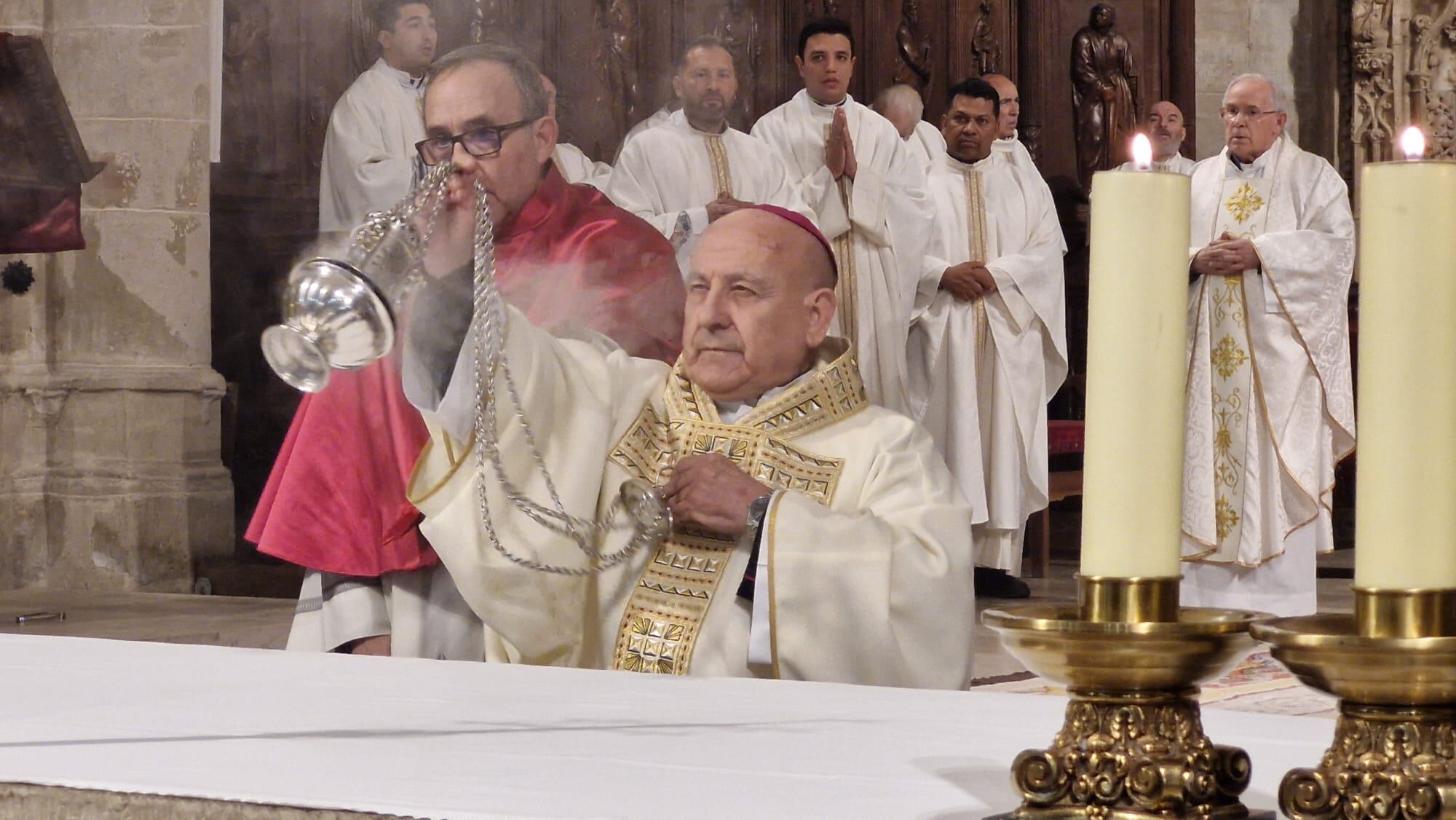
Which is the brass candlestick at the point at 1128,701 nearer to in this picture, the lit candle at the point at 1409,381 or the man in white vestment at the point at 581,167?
the lit candle at the point at 1409,381

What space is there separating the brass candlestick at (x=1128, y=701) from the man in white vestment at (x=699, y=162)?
16.2ft

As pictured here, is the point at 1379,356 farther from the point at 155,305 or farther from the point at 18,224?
the point at 155,305

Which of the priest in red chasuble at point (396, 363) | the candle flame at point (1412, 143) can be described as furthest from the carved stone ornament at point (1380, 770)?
the priest in red chasuble at point (396, 363)

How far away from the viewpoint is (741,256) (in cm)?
255

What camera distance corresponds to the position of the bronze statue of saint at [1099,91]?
7852 mm

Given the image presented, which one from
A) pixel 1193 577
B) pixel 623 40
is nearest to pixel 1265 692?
pixel 1193 577

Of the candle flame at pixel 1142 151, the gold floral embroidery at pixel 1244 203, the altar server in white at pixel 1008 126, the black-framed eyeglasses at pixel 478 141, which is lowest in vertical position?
the candle flame at pixel 1142 151

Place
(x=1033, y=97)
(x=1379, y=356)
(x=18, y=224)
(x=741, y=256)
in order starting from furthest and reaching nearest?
(x=1033, y=97)
(x=18, y=224)
(x=741, y=256)
(x=1379, y=356)

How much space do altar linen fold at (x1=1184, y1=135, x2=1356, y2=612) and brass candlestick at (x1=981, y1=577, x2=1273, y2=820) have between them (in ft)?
17.0

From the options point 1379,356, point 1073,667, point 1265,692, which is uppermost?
point 1379,356

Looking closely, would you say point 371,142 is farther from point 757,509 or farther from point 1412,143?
point 1412,143

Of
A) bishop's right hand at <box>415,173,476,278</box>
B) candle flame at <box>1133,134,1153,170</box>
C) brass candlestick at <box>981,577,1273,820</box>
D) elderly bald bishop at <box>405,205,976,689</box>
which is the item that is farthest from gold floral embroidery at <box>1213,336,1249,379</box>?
brass candlestick at <box>981,577,1273,820</box>

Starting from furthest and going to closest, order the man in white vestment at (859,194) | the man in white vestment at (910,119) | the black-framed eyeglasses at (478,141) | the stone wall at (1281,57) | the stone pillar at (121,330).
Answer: the stone wall at (1281,57), the man in white vestment at (910,119), the stone pillar at (121,330), the man in white vestment at (859,194), the black-framed eyeglasses at (478,141)

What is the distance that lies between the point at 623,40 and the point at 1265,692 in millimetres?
3304
